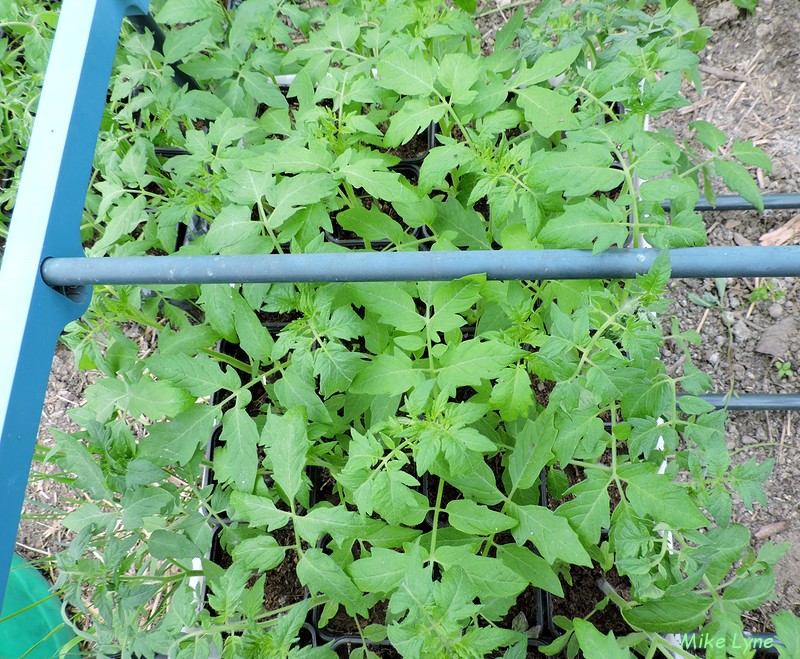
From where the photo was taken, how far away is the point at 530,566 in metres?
1.26

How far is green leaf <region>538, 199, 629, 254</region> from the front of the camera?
1004 millimetres

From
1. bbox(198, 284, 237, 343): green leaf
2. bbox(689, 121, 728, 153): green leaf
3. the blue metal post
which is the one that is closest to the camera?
the blue metal post

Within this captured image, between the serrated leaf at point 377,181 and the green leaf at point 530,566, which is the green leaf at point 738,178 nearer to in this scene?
the serrated leaf at point 377,181

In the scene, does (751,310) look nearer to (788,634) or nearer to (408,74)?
(788,634)

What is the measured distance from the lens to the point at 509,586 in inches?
43.6

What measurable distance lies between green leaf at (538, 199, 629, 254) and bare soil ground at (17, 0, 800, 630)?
3.73 feet

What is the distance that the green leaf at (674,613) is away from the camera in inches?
42.4

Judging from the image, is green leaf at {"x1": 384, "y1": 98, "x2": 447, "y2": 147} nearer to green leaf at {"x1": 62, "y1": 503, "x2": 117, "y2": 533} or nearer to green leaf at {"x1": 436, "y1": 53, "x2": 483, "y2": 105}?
green leaf at {"x1": 436, "y1": 53, "x2": 483, "y2": 105}

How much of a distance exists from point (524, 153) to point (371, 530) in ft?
2.78

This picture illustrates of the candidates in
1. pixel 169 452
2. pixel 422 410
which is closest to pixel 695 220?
pixel 422 410

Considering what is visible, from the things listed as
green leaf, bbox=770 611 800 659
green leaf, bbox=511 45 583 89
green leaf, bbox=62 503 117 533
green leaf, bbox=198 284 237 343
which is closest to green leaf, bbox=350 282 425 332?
green leaf, bbox=198 284 237 343

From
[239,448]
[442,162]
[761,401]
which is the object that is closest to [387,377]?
[239,448]

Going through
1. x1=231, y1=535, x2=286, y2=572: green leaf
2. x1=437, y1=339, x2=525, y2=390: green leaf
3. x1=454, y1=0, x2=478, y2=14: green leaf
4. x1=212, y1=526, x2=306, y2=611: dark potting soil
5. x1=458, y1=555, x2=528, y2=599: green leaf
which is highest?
x1=454, y1=0, x2=478, y2=14: green leaf

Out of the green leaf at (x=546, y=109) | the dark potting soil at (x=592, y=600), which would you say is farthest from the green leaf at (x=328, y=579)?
the green leaf at (x=546, y=109)
